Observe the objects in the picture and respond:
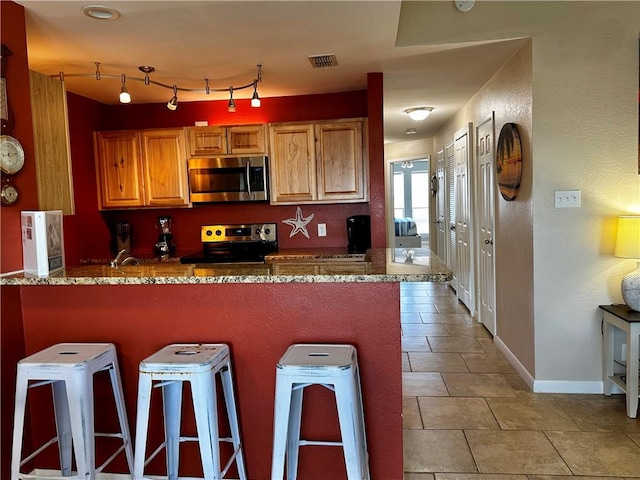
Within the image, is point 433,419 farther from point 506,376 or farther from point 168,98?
point 168,98

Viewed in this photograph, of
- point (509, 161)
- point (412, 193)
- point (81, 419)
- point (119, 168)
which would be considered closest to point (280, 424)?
point (81, 419)

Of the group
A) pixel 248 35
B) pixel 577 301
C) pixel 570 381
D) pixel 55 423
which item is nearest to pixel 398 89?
pixel 248 35

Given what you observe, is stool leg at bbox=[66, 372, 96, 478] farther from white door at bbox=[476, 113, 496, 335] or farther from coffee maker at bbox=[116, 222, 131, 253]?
white door at bbox=[476, 113, 496, 335]

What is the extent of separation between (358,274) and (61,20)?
2092 mm

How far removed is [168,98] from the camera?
428 cm

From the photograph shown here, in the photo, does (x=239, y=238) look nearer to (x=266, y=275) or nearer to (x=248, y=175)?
(x=248, y=175)

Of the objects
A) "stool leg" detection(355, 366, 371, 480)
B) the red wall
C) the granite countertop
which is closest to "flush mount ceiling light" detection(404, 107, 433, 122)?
the red wall

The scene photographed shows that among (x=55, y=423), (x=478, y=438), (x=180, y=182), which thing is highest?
(x=180, y=182)

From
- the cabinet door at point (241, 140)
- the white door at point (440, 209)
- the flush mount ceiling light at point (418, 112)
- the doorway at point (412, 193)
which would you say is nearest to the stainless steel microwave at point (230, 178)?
the cabinet door at point (241, 140)

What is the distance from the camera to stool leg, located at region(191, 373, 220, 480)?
1746 millimetres

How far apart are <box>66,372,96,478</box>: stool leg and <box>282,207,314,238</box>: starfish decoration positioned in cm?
272

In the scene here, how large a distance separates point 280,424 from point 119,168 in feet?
10.9

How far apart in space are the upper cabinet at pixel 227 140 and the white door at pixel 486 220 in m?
2.07

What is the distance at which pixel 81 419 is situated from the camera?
181 centimetres
